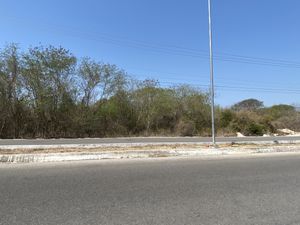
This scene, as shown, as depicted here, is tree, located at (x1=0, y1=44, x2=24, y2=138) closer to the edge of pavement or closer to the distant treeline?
the distant treeline

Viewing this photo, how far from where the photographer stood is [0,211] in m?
5.98

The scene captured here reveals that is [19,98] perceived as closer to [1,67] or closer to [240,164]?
[1,67]

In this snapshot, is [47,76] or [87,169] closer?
[87,169]

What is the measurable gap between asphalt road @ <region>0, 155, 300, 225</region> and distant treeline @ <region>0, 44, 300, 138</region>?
20644mm

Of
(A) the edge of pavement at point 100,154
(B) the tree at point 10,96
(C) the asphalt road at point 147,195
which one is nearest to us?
(C) the asphalt road at point 147,195

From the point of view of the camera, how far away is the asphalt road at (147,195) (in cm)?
573

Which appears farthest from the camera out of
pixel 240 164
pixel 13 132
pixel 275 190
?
pixel 13 132

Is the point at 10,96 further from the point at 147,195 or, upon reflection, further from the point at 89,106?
the point at 147,195

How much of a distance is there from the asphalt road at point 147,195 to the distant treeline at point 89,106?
20644mm

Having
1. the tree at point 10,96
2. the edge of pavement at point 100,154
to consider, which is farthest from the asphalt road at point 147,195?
the tree at point 10,96

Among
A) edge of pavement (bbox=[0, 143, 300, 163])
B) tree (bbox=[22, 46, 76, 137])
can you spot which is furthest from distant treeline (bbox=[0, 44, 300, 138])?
edge of pavement (bbox=[0, 143, 300, 163])

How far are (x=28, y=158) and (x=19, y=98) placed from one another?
19658 mm

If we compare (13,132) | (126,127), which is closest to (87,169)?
(13,132)

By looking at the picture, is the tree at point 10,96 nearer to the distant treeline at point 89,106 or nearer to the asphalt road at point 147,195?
the distant treeline at point 89,106
